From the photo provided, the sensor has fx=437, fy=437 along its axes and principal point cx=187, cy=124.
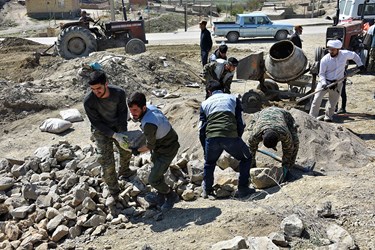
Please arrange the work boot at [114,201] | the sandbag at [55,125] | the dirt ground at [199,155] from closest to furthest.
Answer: the dirt ground at [199,155]
the work boot at [114,201]
the sandbag at [55,125]

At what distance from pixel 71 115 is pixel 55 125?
546 millimetres

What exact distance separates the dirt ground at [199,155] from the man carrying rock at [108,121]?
0.56 metres

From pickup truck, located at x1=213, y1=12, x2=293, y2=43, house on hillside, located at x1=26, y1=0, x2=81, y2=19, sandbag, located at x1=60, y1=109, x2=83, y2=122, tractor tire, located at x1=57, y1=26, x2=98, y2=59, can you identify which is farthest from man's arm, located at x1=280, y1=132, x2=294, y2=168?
house on hillside, located at x1=26, y1=0, x2=81, y2=19

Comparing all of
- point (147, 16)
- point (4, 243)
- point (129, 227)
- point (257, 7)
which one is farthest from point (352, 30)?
point (257, 7)

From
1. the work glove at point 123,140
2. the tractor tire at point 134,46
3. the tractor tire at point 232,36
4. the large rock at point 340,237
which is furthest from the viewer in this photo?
the tractor tire at point 232,36

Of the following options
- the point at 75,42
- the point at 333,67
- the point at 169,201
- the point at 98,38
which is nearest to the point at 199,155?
the point at 169,201

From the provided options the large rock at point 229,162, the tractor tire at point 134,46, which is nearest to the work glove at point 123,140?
the large rock at point 229,162

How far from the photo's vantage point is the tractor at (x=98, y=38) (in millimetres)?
13844

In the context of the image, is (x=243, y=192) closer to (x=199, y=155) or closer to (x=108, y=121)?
(x=199, y=155)

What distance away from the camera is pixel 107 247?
13.9 ft

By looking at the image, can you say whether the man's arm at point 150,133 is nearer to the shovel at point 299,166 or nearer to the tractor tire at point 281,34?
the shovel at point 299,166

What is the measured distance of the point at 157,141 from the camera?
4484 millimetres

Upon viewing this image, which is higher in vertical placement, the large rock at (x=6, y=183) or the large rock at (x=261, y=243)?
the large rock at (x=261, y=243)

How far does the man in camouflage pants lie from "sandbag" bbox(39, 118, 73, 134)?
435 cm
